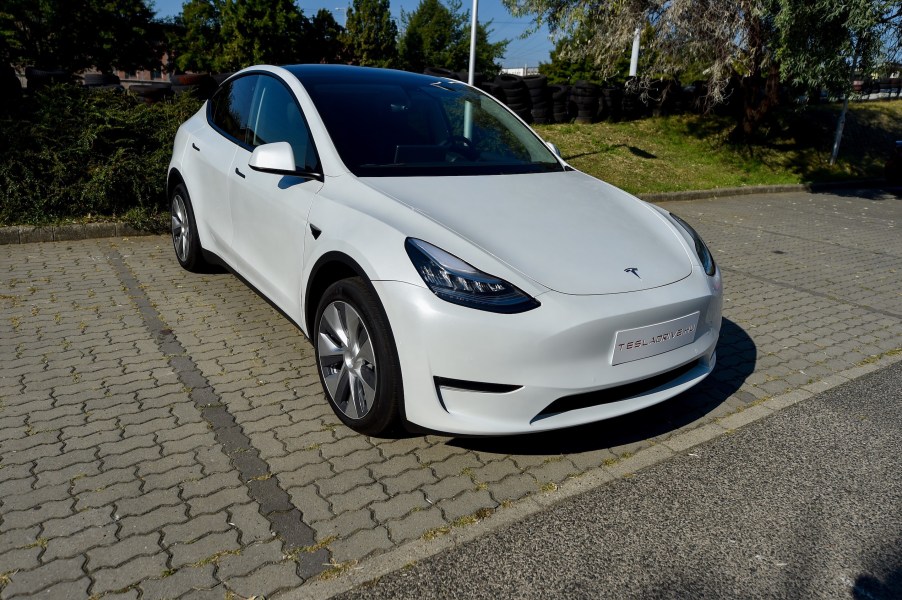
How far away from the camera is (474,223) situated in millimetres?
3232

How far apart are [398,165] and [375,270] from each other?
964 mm

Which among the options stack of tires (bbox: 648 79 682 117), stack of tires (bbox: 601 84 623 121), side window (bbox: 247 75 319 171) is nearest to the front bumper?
side window (bbox: 247 75 319 171)

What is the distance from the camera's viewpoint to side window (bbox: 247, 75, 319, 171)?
153 inches

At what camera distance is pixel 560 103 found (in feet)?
56.0

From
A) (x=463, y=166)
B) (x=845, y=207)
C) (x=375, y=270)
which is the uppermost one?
(x=463, y=166)

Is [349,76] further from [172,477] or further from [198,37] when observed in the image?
[198,37]

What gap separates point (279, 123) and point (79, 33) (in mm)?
44229

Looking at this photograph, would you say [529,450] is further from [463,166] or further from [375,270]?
[463,166]

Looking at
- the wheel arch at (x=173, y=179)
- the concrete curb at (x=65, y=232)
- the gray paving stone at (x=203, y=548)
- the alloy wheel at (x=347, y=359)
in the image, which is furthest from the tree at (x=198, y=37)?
the gray paving stone at (x=203, y=548)

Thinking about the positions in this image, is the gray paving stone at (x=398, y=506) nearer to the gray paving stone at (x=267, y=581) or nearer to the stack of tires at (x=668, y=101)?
the gray paving stone at (x=267, y=581)

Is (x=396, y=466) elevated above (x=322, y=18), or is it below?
below

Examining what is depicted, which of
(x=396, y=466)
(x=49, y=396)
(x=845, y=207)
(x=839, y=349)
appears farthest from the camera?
(x=845, y=207)

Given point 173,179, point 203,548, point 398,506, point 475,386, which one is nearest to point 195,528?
point 203,548

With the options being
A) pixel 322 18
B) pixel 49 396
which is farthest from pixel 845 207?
pixel 322 18
